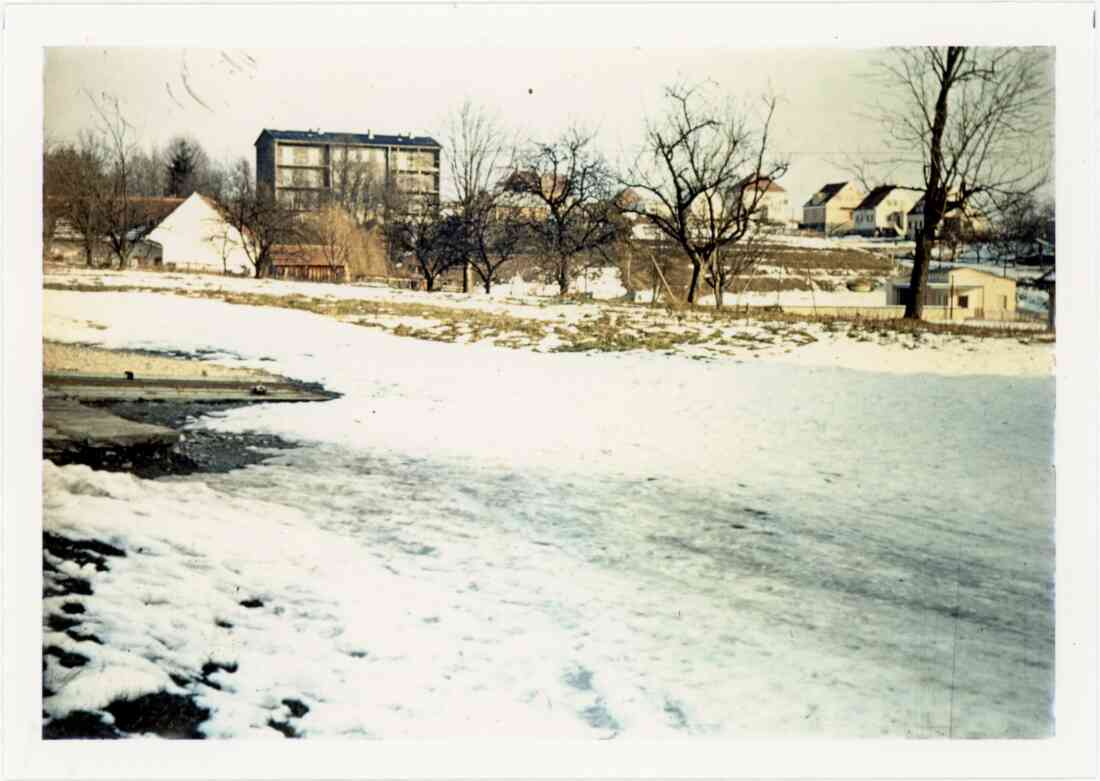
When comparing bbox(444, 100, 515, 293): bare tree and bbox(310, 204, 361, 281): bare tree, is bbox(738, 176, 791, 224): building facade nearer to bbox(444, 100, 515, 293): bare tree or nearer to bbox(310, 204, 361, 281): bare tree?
bbox(444, 100, 515, 293): bare tree

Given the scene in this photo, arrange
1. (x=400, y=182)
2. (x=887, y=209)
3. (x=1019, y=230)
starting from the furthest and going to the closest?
(x=400, y=182) < (x=887, y=209) < (x=1019, y=230)

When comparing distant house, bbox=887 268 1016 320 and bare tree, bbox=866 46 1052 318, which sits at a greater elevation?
bare tree, bbox=866 46 1052 318

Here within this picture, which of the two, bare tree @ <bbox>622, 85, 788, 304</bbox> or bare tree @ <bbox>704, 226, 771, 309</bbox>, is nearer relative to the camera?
bare tree @ <bbox>622, 85, 788, 304</bbox>

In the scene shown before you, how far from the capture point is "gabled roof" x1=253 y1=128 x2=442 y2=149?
3.91m

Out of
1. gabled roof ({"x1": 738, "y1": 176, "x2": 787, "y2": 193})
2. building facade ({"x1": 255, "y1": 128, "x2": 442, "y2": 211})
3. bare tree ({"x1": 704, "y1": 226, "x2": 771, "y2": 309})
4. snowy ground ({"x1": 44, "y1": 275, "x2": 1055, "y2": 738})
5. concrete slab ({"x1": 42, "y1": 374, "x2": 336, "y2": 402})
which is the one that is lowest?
Result: snowy ground ({"x1": 44, "y1": 275, "x2": 1055, "y2": 738})

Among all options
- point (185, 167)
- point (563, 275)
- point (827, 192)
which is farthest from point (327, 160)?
point (827, 192)

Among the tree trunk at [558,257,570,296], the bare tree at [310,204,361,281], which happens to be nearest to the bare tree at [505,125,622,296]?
the tree trunk at [558,257,570,296]

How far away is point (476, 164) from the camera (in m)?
3.98

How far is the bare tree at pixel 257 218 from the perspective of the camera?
392cm

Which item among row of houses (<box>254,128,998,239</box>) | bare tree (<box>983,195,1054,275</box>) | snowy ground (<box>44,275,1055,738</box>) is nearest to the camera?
snowy ground (<box>44,275,1055,738</box>)

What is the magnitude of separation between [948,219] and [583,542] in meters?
1.88

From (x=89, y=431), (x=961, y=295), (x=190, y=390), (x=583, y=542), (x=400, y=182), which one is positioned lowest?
(x=583, y=542)

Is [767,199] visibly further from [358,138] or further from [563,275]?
[358,138]
